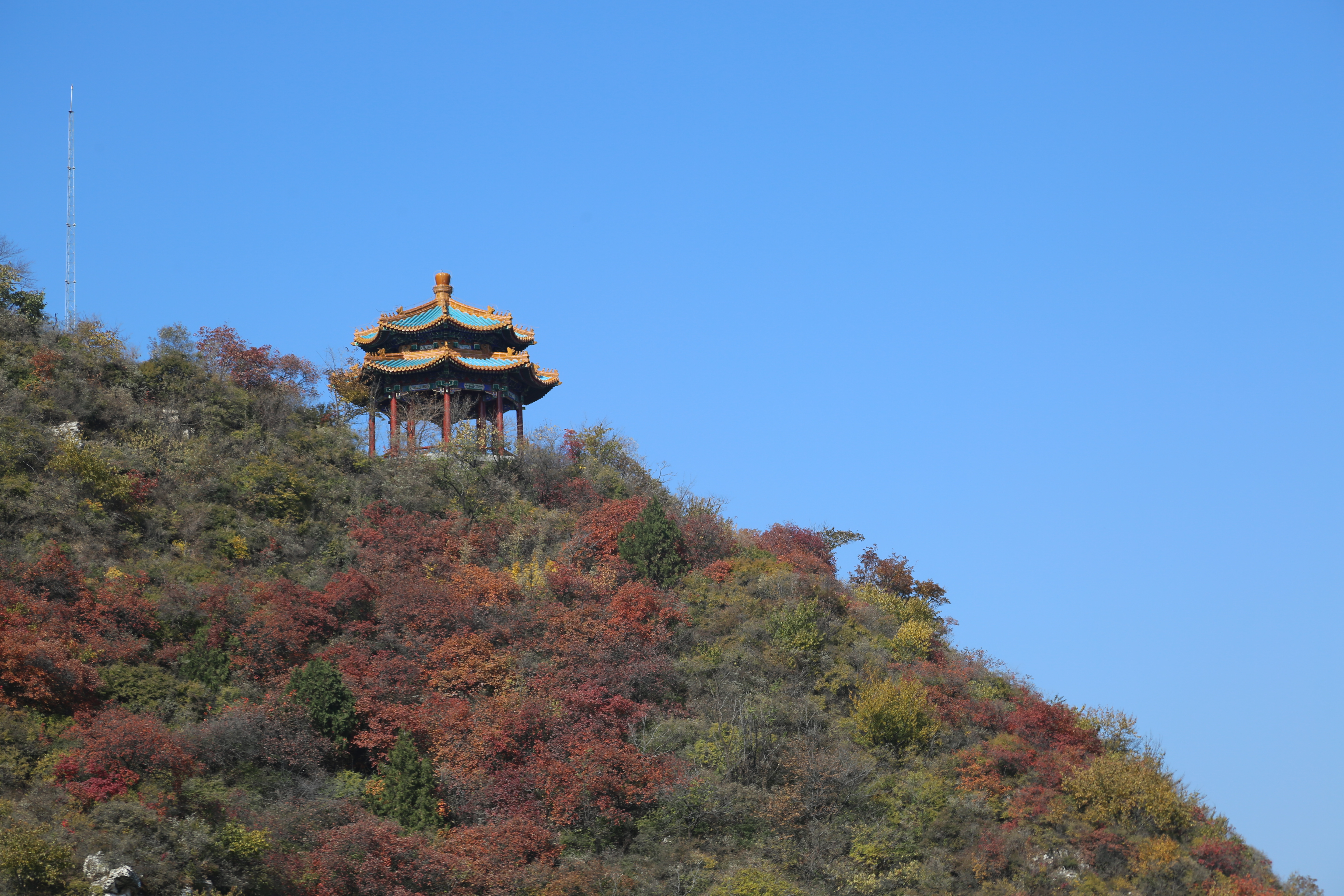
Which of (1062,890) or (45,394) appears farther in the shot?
(45,394)

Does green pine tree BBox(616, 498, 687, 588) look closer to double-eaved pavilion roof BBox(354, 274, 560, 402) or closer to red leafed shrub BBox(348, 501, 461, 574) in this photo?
red leafed shrub BBox(348, 501, 461, 574)

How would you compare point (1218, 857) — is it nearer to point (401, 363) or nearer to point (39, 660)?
point (39, 660)

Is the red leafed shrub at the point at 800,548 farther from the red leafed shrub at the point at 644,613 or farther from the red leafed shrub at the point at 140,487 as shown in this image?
the red leafed shrub at the point at 140,487

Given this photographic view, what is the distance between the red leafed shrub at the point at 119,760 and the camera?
24.8 meters

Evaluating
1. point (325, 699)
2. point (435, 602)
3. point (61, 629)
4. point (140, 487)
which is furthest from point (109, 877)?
point (140, 487)

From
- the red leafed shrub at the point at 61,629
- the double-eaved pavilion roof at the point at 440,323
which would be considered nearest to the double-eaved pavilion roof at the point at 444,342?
the double-eaved pavilion roof at the point at 440,323

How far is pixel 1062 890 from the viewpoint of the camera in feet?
95.5

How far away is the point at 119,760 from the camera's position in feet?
82.7

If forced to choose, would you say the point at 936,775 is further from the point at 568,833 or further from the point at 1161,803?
the point at 568,833

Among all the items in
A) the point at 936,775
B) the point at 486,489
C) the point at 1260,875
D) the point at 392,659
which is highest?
the point at 486,489

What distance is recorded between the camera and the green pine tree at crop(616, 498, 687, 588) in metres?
37.4

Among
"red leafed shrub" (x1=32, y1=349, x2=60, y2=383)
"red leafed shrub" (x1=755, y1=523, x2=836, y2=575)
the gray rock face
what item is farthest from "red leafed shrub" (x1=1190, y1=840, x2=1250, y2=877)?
"red leafed shrub" (x1=32, y1=349, x2=60, y2=383)

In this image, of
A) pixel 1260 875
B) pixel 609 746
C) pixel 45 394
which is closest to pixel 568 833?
pixel 609 746

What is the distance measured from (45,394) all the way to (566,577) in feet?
51.3
